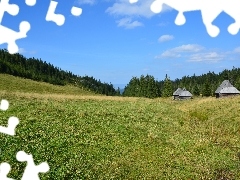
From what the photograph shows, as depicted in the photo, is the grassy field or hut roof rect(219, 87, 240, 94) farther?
hut roof rect(219, 87, 240, 94)

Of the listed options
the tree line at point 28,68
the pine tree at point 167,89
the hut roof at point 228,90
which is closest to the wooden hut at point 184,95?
the hut roof at point 228,90

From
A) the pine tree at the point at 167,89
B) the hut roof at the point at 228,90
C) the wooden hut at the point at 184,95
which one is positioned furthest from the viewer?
the pine tree at the point at 167,89

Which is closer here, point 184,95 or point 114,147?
point 114,147

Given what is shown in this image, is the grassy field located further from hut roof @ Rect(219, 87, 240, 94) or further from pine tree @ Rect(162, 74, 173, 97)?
pine tree @ Rect(162, 74, 173, 97)

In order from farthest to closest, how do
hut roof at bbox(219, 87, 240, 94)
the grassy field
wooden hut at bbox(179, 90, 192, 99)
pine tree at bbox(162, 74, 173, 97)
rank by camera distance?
pine tree at bbox(162, 74, 173, 97) → wooden hut at bbox(179, 90, 192, 99) → hut roof at bbox(219, 87, 240, 94) → the grassy field

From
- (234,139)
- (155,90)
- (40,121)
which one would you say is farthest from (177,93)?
(40,121)

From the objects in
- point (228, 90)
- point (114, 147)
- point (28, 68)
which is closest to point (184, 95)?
point (228, 90)

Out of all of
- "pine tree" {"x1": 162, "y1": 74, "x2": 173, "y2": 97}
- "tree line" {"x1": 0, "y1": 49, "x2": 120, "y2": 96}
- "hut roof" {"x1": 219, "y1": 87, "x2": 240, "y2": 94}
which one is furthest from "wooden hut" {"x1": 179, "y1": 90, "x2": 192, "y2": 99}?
"tree line" {"x1": 0, "y1": 49, "x2": 120, "y2": 96}

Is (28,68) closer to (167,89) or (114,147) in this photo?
(167,89)

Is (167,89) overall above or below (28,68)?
below

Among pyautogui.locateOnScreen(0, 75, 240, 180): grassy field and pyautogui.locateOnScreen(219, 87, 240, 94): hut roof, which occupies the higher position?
pyautogui.locateOnScreen(219, 87, 240, 94): hut roof

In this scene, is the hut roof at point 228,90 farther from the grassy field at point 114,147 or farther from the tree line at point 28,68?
the tree line at point 28,68

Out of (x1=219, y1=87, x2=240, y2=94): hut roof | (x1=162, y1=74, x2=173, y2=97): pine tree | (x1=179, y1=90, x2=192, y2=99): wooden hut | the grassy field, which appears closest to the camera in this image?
the grassy field

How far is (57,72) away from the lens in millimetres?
199250
